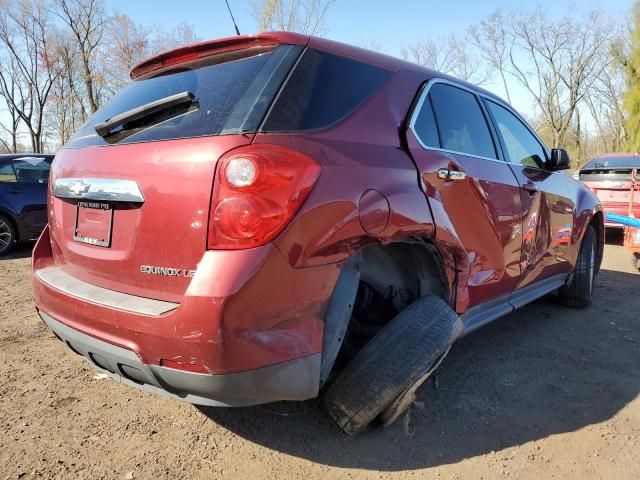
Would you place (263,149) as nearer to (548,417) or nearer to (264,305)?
(264,305)

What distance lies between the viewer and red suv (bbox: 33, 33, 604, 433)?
5.92ft

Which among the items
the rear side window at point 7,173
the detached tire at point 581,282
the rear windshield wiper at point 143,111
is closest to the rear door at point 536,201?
the detached tire at point 581,282

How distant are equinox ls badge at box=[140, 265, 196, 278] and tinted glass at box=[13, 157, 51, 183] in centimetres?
702

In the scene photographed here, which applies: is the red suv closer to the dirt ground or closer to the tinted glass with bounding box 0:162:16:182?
the dirt ground

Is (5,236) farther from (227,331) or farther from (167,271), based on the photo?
(227,331)

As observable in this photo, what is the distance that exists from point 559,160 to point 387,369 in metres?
2.61

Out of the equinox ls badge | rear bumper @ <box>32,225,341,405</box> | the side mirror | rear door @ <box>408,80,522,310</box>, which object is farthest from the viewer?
the side mirror

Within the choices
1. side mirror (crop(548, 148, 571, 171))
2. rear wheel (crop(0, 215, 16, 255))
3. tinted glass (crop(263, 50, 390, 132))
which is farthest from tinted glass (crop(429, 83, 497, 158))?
rear wheel (crop(0, 215, 16, 255))

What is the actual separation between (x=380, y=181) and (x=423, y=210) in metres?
0.34

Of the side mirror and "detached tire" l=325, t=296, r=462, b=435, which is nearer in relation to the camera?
"detached tire" l=325, t=296, r=462, b=435

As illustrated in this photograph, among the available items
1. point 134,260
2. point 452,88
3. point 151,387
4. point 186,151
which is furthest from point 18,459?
point 452,88

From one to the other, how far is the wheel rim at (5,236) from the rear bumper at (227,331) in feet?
21.9

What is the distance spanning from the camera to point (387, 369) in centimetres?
228

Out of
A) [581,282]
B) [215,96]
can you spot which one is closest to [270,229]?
[215,96]
